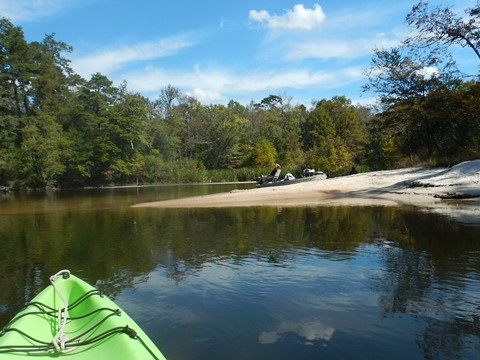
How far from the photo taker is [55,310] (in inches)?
190

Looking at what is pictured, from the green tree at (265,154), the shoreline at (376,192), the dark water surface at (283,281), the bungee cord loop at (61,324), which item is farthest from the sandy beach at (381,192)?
the green tree at (265,154)

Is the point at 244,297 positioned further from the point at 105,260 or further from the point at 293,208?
the point at 293,208

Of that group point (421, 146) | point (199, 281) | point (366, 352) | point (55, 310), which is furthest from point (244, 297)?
point (421, 146)

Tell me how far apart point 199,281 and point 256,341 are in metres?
3.02

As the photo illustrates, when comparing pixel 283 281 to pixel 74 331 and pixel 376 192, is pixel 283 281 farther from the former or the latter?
pixel 376 192

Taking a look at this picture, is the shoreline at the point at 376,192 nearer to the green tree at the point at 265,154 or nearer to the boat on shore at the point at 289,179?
the boat on shore at the point at 289,179

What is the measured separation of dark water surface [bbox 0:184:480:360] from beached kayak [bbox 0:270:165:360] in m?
1.03

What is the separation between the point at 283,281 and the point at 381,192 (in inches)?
707

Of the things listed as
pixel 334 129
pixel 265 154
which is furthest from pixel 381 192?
pixel 265 154

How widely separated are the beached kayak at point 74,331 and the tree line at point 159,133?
2908cm

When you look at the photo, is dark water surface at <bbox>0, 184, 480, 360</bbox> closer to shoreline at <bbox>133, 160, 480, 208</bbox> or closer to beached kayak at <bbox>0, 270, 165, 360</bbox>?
beached kayak at <bbox>0, 270, 165, 360</bbox>

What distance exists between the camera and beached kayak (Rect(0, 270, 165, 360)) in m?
3.70

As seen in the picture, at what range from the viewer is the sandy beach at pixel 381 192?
19.0 meters

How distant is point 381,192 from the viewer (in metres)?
23.8
